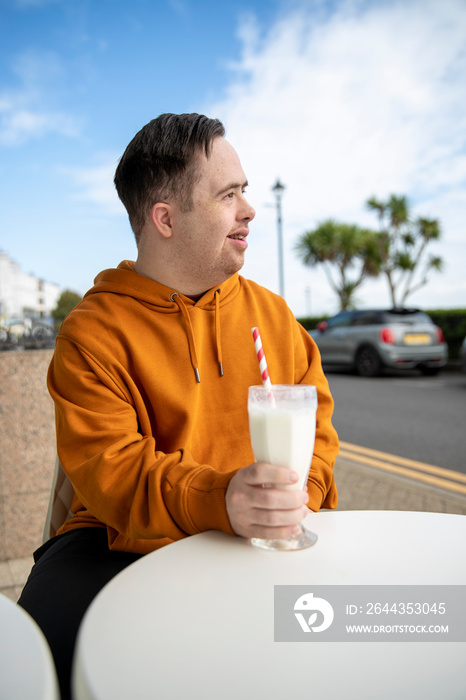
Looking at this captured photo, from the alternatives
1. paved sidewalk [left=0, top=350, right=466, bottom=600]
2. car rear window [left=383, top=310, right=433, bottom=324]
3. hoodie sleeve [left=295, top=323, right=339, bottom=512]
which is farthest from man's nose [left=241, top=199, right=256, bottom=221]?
car rear window [left=383, top=310, right=433, bottom=324]

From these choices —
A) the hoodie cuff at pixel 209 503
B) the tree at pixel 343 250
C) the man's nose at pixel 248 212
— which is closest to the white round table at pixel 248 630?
the hoodie cuff at pixel 209 503

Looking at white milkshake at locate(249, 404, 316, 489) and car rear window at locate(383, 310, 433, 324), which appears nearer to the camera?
white milkshake at locate(249, 404, 316, 489)

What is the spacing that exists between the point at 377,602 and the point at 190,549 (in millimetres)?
370

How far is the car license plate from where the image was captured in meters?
12.3

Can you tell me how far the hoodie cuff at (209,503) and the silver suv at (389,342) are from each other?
11.5m

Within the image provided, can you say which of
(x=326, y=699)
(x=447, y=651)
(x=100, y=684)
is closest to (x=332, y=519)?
(x=447, y=651)

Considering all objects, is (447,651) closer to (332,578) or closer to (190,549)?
(332,578)

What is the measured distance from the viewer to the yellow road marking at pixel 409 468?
4496mm

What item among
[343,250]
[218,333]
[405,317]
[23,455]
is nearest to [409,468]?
[23,455]

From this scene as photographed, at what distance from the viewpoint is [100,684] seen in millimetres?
748

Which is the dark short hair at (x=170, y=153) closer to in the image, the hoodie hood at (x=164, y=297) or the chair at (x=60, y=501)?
the hoodie hood at (x=164, y=297)

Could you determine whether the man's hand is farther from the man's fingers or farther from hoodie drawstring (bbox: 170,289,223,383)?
hoodie drawstring (bbox: 170,289,223,383)

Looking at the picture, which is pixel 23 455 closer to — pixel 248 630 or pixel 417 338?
pixel 248 630

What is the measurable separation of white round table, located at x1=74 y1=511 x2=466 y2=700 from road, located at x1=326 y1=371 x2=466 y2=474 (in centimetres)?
426
